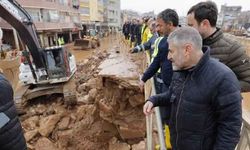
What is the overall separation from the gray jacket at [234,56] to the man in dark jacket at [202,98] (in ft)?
1.58

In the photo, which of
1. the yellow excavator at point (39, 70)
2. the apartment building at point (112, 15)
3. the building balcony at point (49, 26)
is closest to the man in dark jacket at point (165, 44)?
the yellow excavator at point (39, 70)

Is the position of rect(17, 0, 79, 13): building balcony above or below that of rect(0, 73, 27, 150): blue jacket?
above

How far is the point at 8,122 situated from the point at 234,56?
2.30 metres

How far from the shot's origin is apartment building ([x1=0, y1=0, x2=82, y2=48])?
23.5 m

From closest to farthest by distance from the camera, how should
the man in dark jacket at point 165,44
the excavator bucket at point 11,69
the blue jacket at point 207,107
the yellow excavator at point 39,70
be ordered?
the blue jacket at point 207,107
the man in dark jacket at point 165,44
the yellow excavator at point 39,70
the excavator bucket at point 11,69

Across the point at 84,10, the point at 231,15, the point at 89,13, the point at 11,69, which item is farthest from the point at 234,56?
the point at 231,15

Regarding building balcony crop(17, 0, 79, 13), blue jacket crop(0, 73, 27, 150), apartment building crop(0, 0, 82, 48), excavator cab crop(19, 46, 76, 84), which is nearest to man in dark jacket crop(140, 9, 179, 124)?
blue jacket crop(0, 73, 27, 150)

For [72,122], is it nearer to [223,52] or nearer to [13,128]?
[13,128]

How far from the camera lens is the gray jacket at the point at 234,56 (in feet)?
7.04

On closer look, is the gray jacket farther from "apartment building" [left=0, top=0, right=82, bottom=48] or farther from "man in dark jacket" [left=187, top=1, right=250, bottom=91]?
"apartment building" [left=0, top=0, right=82, bottom=48]

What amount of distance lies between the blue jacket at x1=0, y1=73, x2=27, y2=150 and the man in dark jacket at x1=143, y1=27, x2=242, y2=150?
1537 millimetres

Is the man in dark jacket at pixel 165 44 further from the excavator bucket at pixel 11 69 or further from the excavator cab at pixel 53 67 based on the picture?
the excavator bucket at pixel 11 69

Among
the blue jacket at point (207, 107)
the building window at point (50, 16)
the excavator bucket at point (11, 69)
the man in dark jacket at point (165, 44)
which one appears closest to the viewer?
the blue jacket at point (207, 107)

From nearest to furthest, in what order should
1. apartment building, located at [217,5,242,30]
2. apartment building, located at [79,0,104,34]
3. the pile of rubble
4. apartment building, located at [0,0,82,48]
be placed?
1. the pile of rubble
2. apartment building, located at [0,0,82,48]
3. apartment building, located at [79,0,104,34]
4. apartment building, located at [217,5,242,30]
